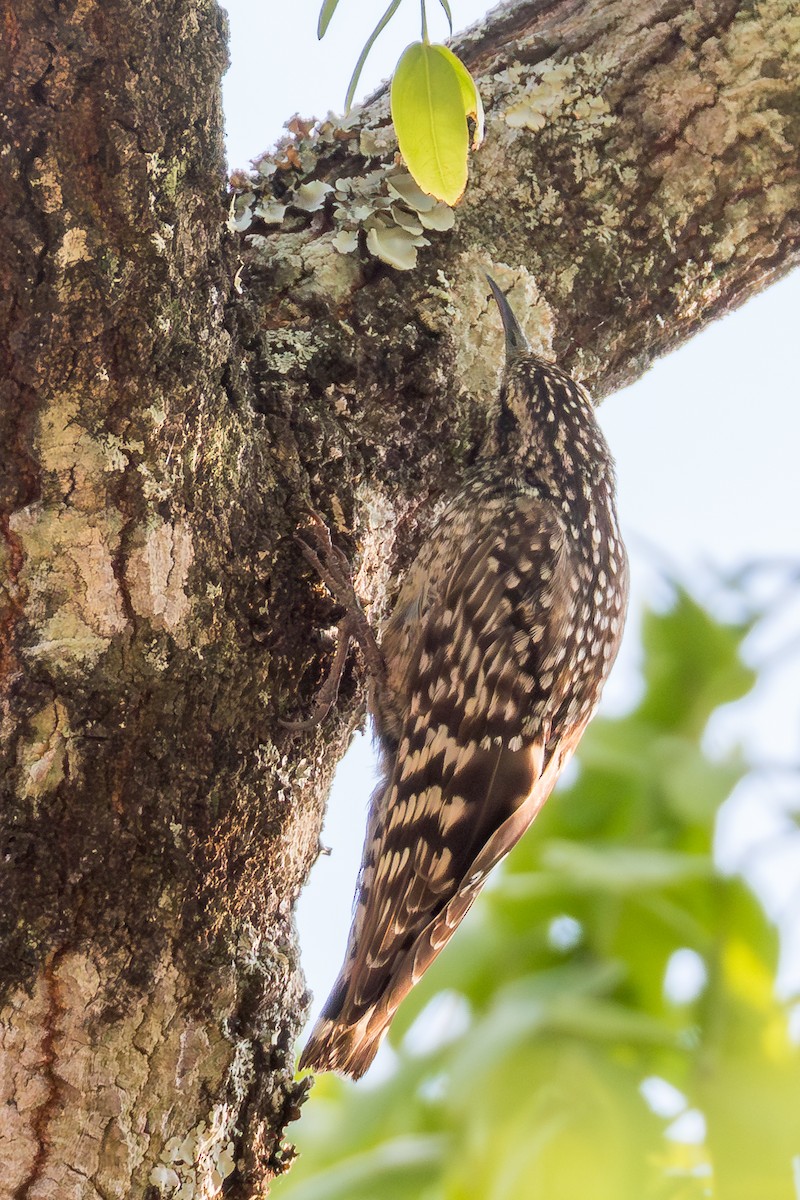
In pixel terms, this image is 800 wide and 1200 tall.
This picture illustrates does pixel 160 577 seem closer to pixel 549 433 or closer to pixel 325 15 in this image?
pixel 325 15

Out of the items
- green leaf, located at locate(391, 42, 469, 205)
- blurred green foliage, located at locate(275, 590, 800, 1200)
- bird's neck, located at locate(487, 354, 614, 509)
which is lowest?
blurred green foliage, located at locate(275, 590, 800, 1200)

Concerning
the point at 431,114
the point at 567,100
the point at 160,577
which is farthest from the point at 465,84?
the point at 567,100

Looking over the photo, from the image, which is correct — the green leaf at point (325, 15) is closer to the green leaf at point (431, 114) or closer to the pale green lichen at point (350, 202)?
the green leaf at point (431, 114)

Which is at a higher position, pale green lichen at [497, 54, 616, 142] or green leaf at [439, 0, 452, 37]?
pale green lichen at [497, 54, 616, 142]

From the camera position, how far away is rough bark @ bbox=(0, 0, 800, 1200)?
1.11 m

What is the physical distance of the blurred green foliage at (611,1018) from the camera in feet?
5.90

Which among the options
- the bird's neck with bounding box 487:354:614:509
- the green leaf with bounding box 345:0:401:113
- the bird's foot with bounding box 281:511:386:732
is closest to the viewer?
the green leaf with bounding box 345:0:401:113

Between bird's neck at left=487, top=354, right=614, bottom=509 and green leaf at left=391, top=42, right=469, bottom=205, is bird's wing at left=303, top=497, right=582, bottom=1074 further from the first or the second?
green leaf at left=391, top=42, right=469, bottom=205

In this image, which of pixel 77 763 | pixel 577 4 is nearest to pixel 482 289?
pixel 577 4

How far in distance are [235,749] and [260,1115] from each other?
1.50ft

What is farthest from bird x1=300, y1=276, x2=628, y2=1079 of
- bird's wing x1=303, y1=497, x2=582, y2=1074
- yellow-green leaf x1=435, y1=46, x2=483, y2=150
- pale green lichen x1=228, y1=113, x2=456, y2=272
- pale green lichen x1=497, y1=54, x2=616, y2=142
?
yellow-green leaf x1=435, y1=46, x2=483, y2=150

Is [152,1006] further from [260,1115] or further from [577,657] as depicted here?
[577,657]

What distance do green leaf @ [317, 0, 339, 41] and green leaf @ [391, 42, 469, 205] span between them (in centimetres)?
9

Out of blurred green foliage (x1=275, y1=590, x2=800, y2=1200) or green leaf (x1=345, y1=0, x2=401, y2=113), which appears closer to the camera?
green leaf (x1=345, y1=0, x2=401, y2=113)
